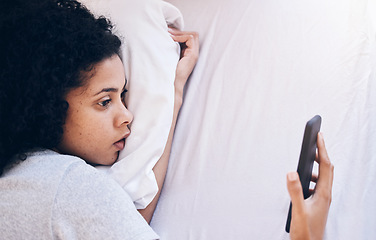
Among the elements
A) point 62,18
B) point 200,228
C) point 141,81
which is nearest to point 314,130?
point 200,228

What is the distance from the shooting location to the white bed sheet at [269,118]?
86 centimetres

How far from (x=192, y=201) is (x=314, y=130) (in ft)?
1.18

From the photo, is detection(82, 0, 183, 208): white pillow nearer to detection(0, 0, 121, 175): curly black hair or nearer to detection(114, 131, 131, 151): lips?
detection(114, 131, 131, 151): lips

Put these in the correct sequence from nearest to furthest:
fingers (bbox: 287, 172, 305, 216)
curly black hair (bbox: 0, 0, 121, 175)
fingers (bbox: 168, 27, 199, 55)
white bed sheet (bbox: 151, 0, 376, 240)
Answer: fingers (bbox: 287, 172, 305, 216), curly black hair (bbox: 0, 0, 121, 175), white bed sheet (bbox: 151, 0, 376, 240), fingers (bbox: 168, 27, 199, 55)

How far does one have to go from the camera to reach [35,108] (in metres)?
0.77

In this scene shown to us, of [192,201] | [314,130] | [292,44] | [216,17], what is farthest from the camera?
[216,17]

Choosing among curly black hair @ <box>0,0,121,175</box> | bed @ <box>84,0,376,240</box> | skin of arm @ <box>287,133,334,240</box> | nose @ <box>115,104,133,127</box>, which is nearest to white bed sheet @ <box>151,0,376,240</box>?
bed @ <box>84,0,376,240</box>

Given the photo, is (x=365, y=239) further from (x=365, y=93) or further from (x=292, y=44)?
(x=292, y=44)

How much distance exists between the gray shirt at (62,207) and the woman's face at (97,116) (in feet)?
0.35

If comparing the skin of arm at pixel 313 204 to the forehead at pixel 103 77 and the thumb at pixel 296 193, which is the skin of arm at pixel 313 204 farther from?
the forehead at pixel 103 77

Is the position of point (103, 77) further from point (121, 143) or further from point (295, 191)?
point (295, 191)

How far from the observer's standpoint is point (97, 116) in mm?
826

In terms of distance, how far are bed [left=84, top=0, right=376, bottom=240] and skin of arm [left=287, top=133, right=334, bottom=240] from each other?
0.10 m

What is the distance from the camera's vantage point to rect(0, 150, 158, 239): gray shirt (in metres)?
0.69
